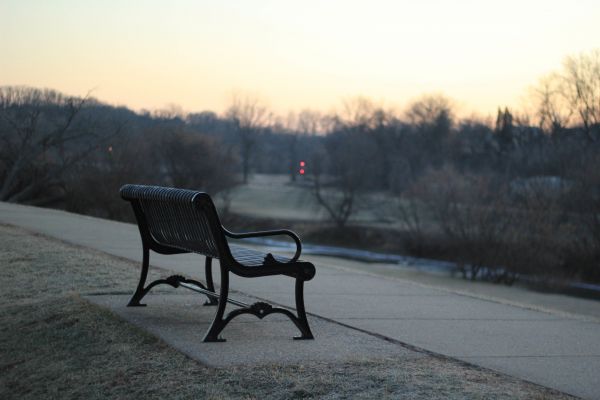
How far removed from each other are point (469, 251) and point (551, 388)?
42.4 meters

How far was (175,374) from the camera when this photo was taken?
599cm

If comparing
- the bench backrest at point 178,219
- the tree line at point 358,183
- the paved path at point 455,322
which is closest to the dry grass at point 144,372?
the paved path at point 455,322

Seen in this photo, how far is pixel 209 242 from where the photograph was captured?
7.12 m

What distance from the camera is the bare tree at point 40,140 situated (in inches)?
1941

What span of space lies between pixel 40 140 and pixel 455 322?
154ft

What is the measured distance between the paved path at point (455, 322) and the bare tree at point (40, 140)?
37.1 metres

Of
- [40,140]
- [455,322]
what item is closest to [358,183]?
[40,140]

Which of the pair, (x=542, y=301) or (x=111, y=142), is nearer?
(x=542, y=301)

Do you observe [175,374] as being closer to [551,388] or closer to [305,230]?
[551,388]

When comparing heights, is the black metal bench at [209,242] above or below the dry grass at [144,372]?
above

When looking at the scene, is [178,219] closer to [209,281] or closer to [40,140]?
[209,281]

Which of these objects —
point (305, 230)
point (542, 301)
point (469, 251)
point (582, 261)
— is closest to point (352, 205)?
point (305, 230)

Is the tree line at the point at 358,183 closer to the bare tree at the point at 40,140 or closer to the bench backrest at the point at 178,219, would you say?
the bare tree at the point at 40,140

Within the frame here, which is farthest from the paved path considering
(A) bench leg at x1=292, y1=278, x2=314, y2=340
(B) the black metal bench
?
(B) the black metal bench
